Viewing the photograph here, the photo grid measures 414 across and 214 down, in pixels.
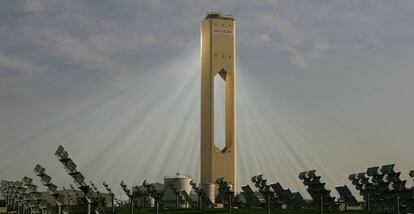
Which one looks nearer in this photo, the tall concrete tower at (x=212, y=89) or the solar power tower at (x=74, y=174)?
the solar power tower at (x=74, y=174)

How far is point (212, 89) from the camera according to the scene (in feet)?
544

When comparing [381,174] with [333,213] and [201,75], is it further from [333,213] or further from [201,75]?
[201,75]

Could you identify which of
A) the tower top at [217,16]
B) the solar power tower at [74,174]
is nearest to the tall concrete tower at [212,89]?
the tower top at [217,16]

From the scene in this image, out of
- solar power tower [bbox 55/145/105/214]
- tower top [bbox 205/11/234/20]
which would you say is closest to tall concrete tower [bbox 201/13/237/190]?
tower top [bbox 205/11/234/20]

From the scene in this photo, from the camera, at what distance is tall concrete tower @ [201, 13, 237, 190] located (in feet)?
529

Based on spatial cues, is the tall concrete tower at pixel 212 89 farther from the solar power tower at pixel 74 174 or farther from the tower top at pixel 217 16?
the solar power tower at pixel 74 174

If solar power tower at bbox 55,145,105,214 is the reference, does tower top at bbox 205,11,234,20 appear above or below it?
above

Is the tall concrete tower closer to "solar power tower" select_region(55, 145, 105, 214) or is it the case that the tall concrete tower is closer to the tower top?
the tower top

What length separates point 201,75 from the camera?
169250 mm

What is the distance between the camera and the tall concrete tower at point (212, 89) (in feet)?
529

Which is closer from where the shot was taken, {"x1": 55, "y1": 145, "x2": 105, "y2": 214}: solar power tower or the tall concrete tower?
{"x1": 55, "y1": 145, "x2": 105, "y2": 214}: solar power tower

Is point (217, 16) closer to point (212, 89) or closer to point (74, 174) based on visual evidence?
point (212, 89)

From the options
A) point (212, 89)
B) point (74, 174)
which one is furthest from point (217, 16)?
point (74, 174)

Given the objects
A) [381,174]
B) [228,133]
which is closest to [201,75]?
[228,133]
